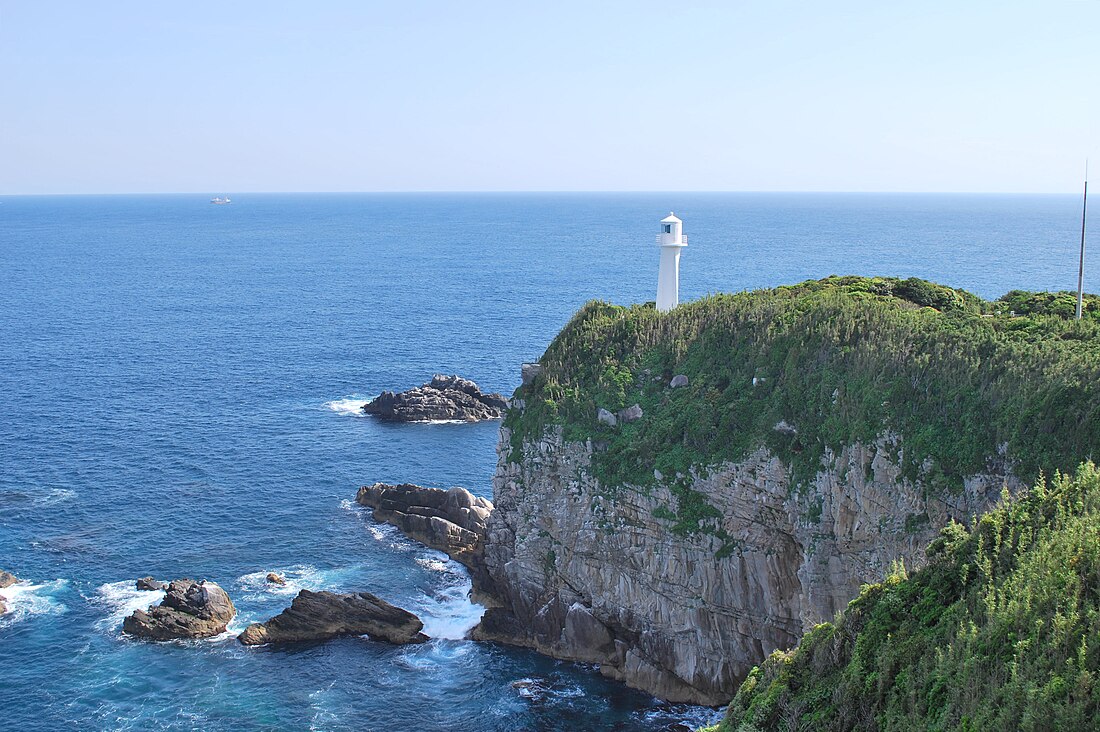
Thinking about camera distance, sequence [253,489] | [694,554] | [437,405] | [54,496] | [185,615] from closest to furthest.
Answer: [694,554]
[185,615]
[54,496]
[253,489]
[437,405]

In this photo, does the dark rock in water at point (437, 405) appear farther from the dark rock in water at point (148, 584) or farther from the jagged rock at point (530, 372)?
the dark rock in water at point (148, 584)

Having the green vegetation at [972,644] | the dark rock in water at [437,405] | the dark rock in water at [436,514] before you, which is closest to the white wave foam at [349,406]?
the dark rock in water at [437,405]

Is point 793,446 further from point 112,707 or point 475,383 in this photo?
point 475,383

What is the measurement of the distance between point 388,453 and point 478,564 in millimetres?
23574

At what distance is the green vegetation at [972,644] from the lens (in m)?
20.6

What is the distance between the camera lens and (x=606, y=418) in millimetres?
51062

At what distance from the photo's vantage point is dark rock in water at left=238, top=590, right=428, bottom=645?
161 ft

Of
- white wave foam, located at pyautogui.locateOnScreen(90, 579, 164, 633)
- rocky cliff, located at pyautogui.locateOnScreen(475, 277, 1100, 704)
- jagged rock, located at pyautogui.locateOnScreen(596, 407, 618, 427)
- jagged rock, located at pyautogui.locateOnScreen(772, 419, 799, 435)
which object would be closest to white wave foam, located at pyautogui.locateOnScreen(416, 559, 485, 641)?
rocky cliff, located at pyautogui.locateOnScreen(475, 277, 1100, 704)

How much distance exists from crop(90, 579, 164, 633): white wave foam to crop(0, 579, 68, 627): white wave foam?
1933mm

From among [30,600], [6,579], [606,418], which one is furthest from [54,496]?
[606,418]

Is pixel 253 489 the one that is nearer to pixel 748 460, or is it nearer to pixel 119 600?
pixel 119 600

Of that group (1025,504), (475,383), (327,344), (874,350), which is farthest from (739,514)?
(327,344)

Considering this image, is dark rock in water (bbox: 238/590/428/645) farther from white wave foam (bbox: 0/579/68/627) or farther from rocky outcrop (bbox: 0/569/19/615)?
rocky outcrop (bbox: 0/569/19/615)

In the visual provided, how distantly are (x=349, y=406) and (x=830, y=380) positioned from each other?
5326 cm
